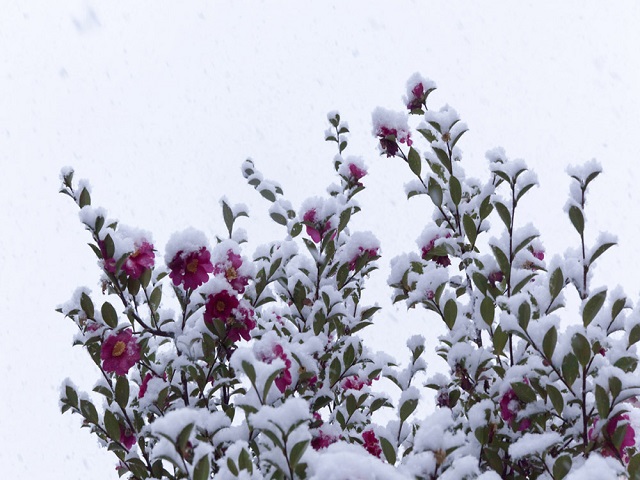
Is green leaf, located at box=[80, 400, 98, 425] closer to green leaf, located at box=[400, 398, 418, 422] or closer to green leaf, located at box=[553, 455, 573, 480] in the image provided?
green leaf, located at box=[400, 398, 418, 422]

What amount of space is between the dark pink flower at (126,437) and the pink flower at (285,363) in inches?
26.2

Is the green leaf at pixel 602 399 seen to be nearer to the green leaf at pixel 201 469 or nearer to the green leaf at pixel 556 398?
the green leaf at pixel 556 398

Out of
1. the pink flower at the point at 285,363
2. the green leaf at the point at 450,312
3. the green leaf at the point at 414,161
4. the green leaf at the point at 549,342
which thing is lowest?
the green leaf at the point at 549,342

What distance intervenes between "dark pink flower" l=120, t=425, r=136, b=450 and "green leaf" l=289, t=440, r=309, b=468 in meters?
1.11

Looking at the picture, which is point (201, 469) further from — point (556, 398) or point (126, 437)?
point (126, 437)

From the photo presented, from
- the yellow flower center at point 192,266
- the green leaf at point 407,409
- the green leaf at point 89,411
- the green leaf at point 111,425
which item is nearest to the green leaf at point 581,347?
the green leaf at point 407,409

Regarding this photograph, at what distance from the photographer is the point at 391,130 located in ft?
6.87

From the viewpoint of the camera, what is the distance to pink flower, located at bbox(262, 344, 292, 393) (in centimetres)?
141

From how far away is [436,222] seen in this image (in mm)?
2094

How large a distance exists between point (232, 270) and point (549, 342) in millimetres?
853

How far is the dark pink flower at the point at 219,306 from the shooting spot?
1.68 meters

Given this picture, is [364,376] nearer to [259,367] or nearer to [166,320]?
[166,320]

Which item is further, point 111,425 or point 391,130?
point 391,130

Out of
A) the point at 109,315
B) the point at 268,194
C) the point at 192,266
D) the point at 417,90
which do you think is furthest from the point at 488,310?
the point at 268,194
